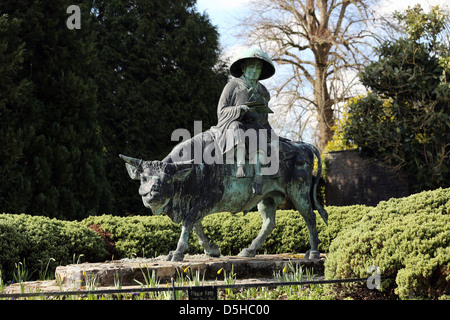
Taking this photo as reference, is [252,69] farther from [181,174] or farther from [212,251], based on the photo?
[212,251]

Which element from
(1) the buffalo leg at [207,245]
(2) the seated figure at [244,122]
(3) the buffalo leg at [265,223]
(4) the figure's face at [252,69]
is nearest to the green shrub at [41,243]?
(1) the buffalo leg at [207,245]

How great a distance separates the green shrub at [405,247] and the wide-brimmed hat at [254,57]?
8.11ft

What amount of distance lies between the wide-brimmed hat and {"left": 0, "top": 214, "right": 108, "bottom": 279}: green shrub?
331cm

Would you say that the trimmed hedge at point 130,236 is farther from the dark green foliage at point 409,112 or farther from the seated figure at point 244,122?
the dark green foliage at point 409,112

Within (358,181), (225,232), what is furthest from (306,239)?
(358,181)

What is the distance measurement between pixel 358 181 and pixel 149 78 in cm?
673

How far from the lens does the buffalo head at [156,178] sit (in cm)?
554

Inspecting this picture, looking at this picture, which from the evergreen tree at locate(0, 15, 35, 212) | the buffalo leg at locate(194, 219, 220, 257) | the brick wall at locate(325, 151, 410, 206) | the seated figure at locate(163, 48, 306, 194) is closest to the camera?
the seated figure at locate(163, 48, 306, 194)

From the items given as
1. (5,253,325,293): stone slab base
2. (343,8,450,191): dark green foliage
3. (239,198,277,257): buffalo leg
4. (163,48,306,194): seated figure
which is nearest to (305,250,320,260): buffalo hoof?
(239,198,277,257): buffalo leg

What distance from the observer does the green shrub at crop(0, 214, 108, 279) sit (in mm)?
6922

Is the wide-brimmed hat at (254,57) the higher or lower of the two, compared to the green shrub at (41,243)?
higher

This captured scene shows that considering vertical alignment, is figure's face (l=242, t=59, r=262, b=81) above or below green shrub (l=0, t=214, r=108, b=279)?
above

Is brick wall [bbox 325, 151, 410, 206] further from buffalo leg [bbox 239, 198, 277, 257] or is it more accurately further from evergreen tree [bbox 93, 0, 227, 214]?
buffalo leg [bbox 239, 198, 277, 257]
